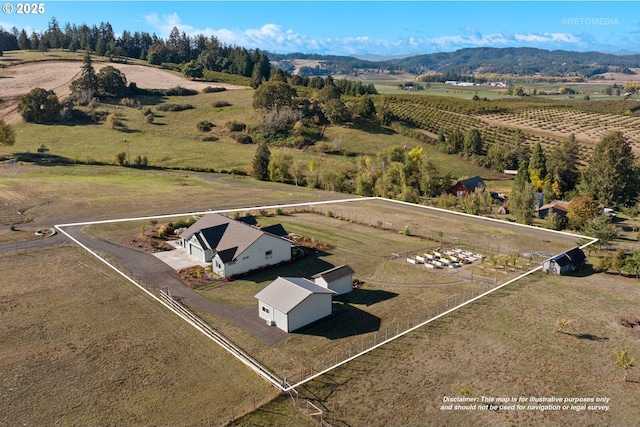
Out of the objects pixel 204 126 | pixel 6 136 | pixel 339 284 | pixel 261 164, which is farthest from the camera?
pixel 204 126

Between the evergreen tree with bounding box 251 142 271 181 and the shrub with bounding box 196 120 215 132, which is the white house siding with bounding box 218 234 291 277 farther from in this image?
the shrub with bounding box 196 120 215 132

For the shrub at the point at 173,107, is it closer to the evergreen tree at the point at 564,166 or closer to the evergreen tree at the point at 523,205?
the evergreen tree at the point at 564,166

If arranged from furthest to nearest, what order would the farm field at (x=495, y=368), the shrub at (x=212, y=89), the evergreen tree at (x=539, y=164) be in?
the shrub at (x=212, y=89), the evergreen tree at (x=539, y=164), the farm field at (x=495, y=368)

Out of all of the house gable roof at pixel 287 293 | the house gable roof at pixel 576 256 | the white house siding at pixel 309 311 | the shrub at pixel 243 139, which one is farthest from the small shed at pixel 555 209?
the shrub at pixel 243 139

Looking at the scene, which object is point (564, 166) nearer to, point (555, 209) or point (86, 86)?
point (555, 209)

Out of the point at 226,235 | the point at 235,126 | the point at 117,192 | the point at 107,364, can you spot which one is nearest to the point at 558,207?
the point at 226,235

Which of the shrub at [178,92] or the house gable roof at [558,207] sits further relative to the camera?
the shrub at [178,92]

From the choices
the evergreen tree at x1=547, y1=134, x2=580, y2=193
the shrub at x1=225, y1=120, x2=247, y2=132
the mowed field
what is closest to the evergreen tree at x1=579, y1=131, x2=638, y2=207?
the evergreen tree at x1=547, y1=134, x2=580, y2=193
